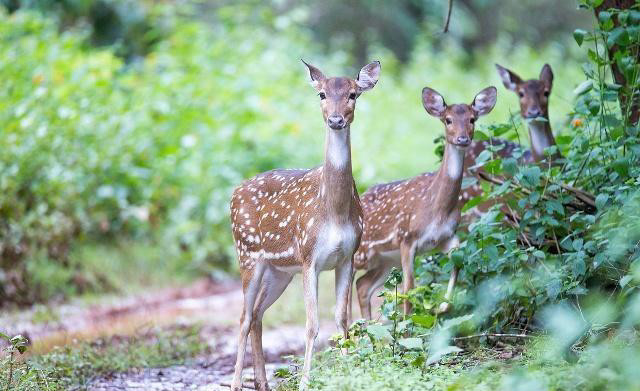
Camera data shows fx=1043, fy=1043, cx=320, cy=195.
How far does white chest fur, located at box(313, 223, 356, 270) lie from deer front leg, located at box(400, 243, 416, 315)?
3.44 feet

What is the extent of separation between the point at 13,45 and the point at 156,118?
247 centimetres

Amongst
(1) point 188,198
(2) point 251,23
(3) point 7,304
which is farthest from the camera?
(2) point 251,23

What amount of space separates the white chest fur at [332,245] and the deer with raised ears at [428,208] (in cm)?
88

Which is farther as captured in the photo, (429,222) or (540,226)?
(429,222)

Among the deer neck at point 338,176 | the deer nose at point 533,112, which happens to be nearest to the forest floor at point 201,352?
the deer neck at point 338,176

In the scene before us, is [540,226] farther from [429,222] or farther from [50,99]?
[50,99]

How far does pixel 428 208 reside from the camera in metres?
7.45

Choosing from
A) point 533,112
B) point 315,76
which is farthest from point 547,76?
point 315,76

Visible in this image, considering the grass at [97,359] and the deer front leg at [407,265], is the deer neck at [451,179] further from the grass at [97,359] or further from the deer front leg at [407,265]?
the grass at [97,359]

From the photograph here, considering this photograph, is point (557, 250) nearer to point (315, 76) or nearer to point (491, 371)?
point (491, 371)

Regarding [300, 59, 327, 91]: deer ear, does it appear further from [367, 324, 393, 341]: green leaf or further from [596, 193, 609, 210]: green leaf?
[596, 193, 609, 210]: green leaf

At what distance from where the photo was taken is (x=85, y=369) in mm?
6953

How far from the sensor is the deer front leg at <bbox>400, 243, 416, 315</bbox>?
284 inches

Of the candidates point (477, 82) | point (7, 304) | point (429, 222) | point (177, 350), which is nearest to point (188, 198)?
point (7, 304)
